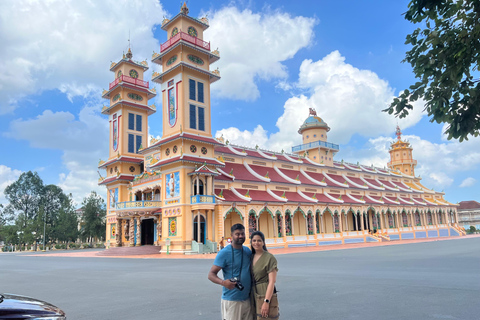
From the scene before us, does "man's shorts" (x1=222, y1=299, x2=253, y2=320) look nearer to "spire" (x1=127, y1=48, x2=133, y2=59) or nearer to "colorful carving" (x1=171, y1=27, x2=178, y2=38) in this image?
"colorful carving" (x1=171, y1=27, x2=178, y2=38)

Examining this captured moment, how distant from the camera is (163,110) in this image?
3378 centimetres

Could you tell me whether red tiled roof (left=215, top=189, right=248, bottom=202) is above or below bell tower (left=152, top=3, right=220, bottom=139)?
below

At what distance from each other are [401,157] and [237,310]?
71391mm

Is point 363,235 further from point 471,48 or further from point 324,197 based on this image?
point 471,48

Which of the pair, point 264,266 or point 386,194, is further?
point 386,194

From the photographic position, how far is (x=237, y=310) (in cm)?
408

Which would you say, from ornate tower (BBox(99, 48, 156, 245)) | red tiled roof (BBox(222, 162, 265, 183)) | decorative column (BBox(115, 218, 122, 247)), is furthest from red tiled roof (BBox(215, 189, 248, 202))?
decorative column (BBox(115, 218, 122, 247))

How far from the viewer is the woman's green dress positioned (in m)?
4.10

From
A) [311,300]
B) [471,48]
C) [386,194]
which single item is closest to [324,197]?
[386,194]

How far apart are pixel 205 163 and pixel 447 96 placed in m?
25.9

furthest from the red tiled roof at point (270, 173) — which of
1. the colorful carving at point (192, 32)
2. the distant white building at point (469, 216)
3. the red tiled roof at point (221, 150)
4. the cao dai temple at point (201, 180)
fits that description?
the distant white building at point (469, 216)

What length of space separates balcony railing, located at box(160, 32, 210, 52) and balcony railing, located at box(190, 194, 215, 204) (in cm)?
1412

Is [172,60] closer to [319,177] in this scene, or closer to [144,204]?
[144,204]

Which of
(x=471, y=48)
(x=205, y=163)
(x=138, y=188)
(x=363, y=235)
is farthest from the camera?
(x=363, y=235)
